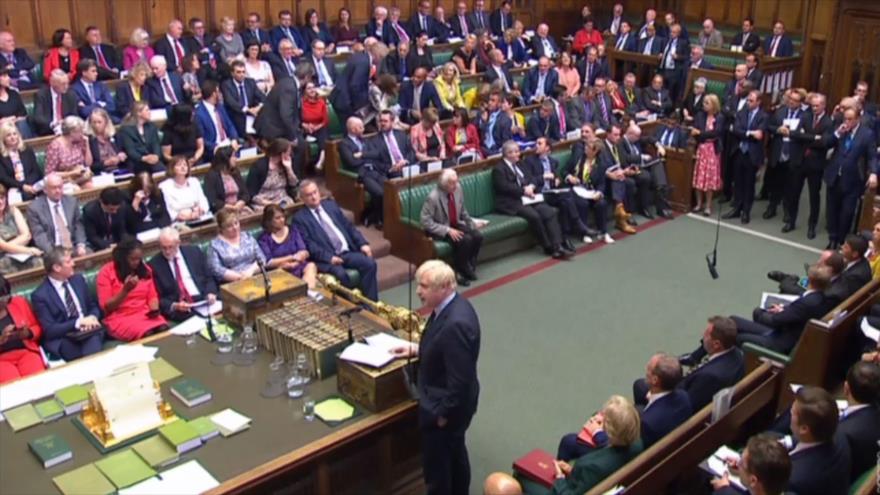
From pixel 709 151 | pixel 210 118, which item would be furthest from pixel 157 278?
pixel 709 151

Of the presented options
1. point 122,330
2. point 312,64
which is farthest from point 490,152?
point 122,330

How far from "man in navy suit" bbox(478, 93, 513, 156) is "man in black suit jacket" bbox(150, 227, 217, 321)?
396cm

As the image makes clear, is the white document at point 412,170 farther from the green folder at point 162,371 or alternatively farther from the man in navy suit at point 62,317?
the green folder at point 162,371

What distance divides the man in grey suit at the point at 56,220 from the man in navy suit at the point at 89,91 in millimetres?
2202

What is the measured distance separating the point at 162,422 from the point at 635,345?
3517 millimetres

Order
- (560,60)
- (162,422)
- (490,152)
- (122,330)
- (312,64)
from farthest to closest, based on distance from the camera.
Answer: (560,60) < (312,64) < (490,152) < (122,330) < (162,422)

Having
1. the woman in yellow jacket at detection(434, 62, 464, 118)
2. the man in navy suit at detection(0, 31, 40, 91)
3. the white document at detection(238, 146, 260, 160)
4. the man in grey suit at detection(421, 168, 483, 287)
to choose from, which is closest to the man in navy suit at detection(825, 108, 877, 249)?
the man in grey suit at detection(421, 168, 483, 287)

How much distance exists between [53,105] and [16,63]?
5.47 feet

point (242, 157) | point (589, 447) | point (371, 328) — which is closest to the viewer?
point (589, 447)

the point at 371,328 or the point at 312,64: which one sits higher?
the point at 312,64

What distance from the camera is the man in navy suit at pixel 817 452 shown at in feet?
11.4

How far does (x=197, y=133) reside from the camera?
794 cm

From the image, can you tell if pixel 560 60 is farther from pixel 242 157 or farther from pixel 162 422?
pixel 162 422

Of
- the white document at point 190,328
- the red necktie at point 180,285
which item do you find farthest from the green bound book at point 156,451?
the red necktie at point 180,285
